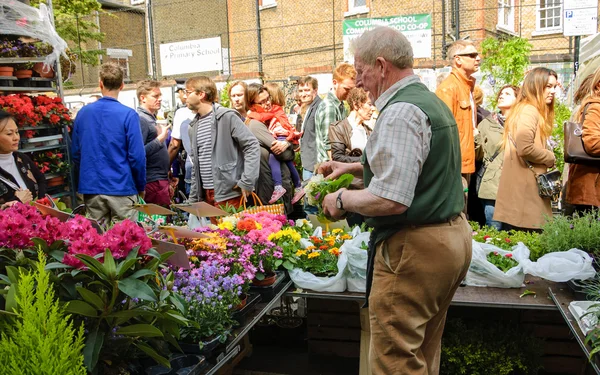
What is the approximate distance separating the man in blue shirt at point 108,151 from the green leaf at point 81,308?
2658 millimetres

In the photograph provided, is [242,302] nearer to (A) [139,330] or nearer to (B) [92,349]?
(A) [139,330]

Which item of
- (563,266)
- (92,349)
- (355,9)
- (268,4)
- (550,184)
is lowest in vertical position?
(563,266)

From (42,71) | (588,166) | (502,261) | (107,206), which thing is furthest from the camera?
(42,71)

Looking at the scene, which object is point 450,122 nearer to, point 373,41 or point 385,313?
point 373,41

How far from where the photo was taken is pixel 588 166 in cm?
406

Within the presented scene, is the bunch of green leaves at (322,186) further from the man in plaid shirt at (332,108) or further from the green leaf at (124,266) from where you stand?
the man in plaid shirt at (332,108)

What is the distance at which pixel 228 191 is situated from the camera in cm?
465

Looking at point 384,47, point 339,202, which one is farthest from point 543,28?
point 339,202

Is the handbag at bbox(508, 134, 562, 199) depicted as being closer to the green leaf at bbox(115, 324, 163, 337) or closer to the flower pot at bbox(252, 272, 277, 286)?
the flower pot at bbox(252, 272, 277, 286)

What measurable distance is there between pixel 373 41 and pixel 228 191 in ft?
8.66

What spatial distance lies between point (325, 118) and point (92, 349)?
3712 millimetres

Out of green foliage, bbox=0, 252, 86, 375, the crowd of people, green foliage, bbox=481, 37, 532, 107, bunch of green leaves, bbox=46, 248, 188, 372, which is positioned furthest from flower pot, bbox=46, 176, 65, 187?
green foliage, bbox=481, 37, 532, 107

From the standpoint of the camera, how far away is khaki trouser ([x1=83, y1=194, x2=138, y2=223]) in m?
4.49

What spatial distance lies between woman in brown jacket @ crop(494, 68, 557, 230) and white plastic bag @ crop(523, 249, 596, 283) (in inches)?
48.9
